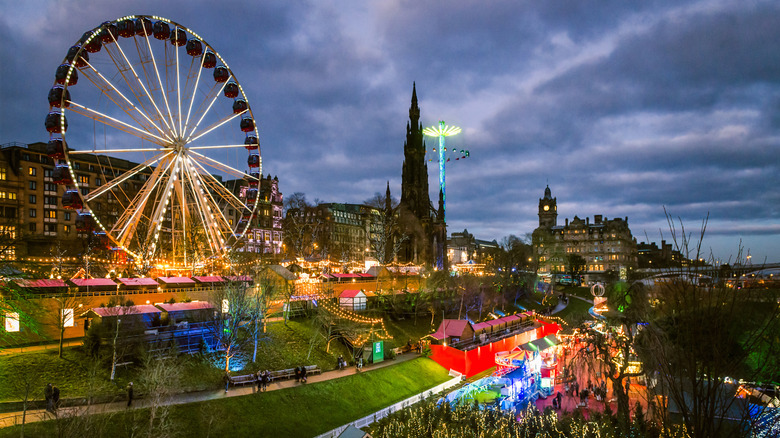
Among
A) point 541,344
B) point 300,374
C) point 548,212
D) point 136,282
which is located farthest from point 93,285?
point 548,212

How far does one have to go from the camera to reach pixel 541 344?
117 feet

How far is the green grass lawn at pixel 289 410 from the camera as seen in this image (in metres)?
18.9

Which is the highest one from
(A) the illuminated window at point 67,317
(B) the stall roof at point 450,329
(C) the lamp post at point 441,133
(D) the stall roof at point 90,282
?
(C) the lamp post at point 441,133

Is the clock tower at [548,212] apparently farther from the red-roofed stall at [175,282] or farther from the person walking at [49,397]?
the person walking at [49,397]

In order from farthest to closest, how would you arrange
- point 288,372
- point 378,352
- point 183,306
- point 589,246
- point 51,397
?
point 589,246, point 378,352, point 183,306, point 288,372, point 51,397

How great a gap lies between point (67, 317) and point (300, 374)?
13325mm

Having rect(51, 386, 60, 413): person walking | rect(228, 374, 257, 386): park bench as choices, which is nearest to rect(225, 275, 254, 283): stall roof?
rect(228, 374, 257, 386): park bench

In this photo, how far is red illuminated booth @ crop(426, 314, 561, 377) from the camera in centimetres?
3456

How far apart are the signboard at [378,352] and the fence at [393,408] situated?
4516mm

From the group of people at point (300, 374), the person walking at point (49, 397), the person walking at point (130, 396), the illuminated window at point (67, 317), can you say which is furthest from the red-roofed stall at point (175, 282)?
the person walking at point (49, 397)

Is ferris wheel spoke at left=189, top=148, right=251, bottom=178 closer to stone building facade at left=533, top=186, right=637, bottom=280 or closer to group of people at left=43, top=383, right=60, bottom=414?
group of people at left=43, top=383, right=60, bottom=414

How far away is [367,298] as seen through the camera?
46.1 meters

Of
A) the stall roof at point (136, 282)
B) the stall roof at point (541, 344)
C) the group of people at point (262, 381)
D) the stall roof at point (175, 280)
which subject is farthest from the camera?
the stall roof at point (175, 280)

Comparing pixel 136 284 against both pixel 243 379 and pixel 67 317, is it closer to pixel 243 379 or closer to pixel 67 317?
pixel 67 317
